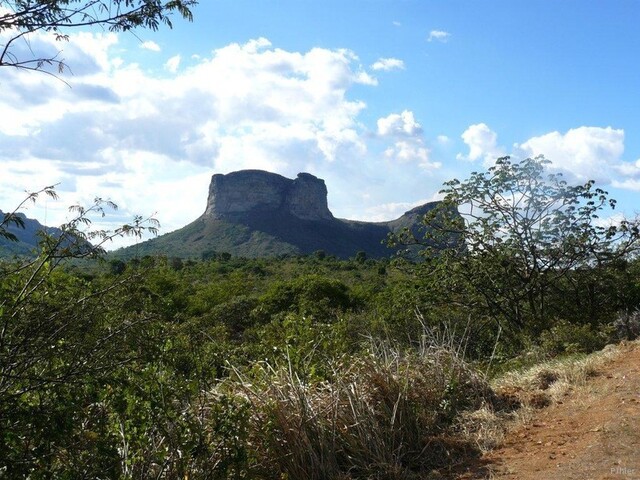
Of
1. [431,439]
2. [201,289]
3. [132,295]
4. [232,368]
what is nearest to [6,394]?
[132,295]

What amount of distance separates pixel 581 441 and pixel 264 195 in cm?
9383

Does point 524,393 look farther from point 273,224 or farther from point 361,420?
point 273,224

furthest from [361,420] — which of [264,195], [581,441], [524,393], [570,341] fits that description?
[264,195]

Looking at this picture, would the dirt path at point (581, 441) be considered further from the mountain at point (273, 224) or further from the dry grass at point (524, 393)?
the mountain at point (273, 224)

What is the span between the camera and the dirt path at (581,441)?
3816 mm

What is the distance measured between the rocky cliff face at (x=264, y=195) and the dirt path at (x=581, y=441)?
8821cm

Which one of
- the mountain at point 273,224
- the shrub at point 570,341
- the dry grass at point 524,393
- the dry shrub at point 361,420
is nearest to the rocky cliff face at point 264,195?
the mountain at point 273,224

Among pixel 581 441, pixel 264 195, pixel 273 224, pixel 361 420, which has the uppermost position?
pixel 264 195

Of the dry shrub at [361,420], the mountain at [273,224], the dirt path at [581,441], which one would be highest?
the mountain at [273,224]

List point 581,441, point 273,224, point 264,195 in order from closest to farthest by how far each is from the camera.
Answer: point 581,441 < point 273,224 < point 264,195

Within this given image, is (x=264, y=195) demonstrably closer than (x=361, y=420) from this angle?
No

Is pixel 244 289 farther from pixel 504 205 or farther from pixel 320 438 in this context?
pixel 320 438

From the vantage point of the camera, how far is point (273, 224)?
294 ft

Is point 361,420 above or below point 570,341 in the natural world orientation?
above
